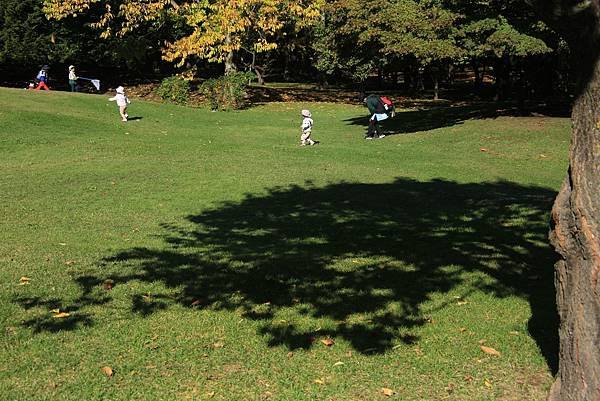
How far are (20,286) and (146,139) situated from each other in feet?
51.3

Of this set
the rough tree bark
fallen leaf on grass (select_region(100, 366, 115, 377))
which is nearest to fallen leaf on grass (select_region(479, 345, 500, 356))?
the rough tree bark

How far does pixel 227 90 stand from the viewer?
33938 millimetres

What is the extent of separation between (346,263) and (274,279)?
43.1 inches

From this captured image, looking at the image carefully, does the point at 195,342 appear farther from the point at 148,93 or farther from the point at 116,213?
the point at 148,93

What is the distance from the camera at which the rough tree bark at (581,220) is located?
3.92m

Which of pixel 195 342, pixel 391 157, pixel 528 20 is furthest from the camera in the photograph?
pixel 528 20

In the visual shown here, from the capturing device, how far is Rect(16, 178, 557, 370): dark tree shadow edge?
20.4 feet

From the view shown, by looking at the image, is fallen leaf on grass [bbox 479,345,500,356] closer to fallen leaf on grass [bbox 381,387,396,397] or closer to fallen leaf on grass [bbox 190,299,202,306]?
fallen leaf on grass [bbox 381,387,396,397]

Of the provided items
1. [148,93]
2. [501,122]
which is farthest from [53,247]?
[148,93]

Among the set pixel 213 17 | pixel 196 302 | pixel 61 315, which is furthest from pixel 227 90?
pixel 61 315

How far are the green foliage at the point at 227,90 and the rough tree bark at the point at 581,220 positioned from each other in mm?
30101

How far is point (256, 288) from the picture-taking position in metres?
7.12

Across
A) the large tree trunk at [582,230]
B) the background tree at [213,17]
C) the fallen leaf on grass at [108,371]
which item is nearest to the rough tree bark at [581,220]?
the large tree trunk at [582,230]

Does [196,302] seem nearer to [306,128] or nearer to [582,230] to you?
[582,230]
